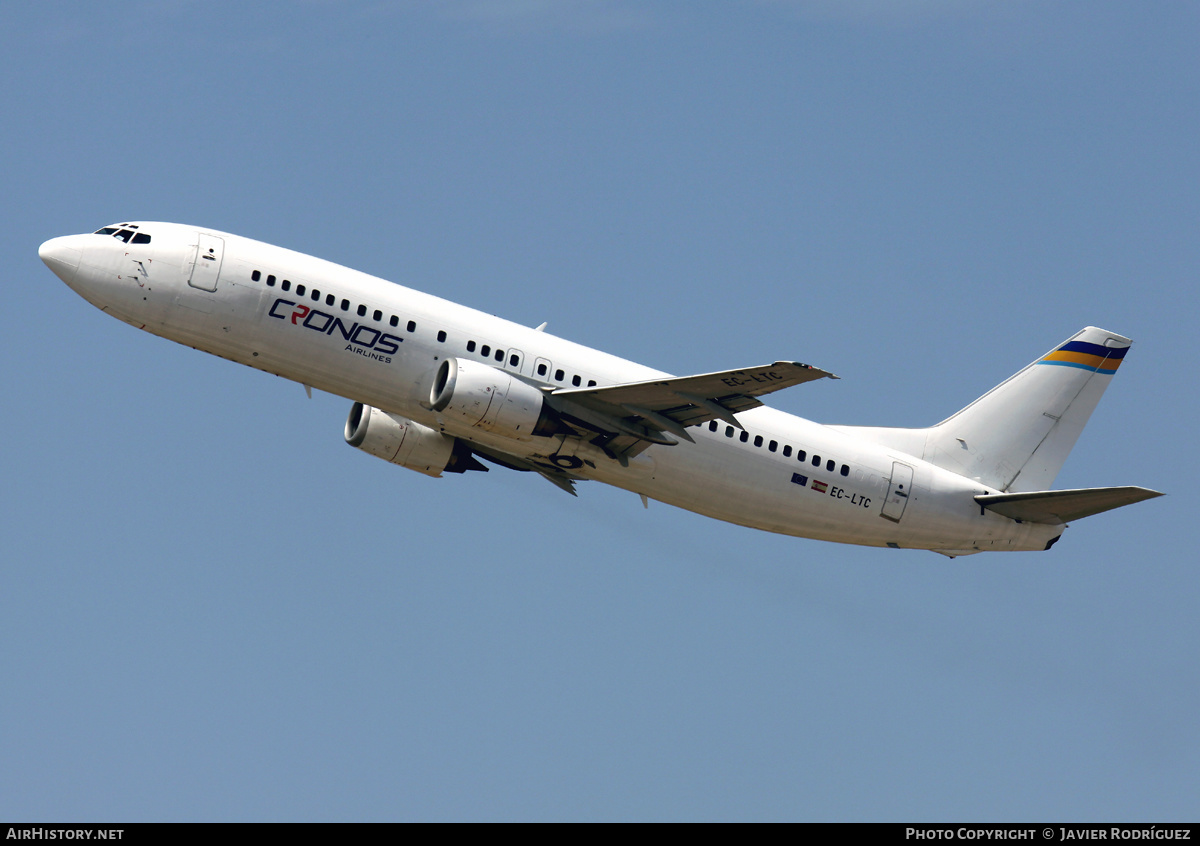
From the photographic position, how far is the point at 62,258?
1678 inches

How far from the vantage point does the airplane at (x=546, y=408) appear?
42.5 meters

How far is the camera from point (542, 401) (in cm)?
4350

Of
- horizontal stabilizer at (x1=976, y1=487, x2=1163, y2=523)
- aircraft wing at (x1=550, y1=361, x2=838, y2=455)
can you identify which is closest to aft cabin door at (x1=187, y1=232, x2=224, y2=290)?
aircraft wing at (x1=550, y1=361, x2=838, y2=455)

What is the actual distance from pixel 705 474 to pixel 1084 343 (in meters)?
16.4

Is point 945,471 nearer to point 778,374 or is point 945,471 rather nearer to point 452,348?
point 778,374

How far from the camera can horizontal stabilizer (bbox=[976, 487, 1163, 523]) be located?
46562mm

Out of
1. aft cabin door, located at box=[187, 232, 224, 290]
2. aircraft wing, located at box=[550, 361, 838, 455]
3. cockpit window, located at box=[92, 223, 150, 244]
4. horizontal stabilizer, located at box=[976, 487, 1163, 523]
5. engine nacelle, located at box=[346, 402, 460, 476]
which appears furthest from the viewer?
engine nacelle, located at box=[346, 402, 460, 476]

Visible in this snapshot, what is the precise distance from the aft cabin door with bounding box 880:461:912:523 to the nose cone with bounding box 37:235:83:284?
26613 mm

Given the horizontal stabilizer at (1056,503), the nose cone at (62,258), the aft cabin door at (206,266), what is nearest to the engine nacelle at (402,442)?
the aft cabin door at (206,266)

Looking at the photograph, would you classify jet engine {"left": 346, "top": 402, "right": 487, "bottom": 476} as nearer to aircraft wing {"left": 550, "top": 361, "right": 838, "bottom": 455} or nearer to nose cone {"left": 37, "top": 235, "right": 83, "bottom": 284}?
aircraft wing {"left": 550, "top": 361, "right": 838, "bottom": 455}
